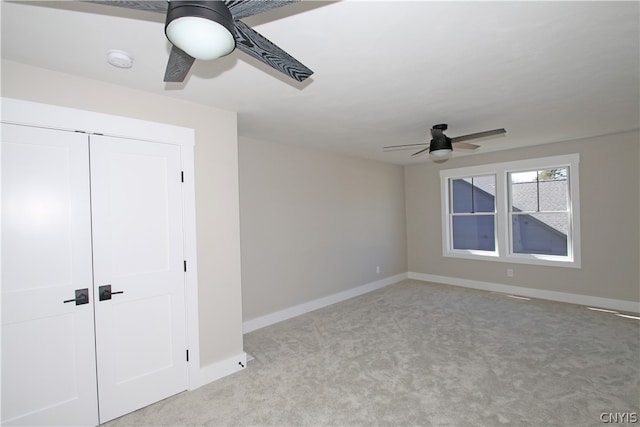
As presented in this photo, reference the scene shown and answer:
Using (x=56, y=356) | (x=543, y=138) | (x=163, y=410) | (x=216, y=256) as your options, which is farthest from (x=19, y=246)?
(x=543, y=138)

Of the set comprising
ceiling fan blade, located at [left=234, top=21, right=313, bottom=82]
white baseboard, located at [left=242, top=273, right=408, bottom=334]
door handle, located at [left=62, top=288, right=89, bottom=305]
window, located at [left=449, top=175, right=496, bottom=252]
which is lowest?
white baseboard, located at [left=242, top=273, right=408, bottom=334]

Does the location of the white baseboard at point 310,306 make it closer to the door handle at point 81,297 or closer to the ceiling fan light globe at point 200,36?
the door handle at point 81,297

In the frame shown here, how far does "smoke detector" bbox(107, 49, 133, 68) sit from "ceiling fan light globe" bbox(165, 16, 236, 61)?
107cm

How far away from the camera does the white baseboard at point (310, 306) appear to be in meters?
4.04

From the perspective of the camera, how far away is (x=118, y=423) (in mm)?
2236

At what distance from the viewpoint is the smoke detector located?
1877 millimetres

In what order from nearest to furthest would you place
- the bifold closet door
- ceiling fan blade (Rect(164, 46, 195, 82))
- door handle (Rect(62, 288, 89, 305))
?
ceiling fan blade (Rect(164, 46, 195, 82)) → the bifold closet door → door handle (Rect(62, 288, 89, 305))

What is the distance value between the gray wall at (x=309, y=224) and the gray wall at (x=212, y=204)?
1.04 meters

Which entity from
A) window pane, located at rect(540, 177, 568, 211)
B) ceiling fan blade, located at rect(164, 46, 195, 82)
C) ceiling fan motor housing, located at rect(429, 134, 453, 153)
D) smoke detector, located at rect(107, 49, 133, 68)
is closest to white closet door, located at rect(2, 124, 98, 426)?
smoke detector, located at rect(107, 49, 133, 68)

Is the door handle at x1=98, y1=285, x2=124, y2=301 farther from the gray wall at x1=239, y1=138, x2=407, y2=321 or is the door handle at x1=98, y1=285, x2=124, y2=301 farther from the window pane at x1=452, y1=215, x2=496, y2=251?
the window pane at x1=452, y1=215, x2=496, y2=251

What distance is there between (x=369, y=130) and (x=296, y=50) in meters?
2.03

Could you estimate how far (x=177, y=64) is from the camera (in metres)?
1.55

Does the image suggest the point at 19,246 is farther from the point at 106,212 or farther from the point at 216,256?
the point at 216,256

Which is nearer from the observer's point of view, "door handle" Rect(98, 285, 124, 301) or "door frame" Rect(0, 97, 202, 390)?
"door frame" Rect(0, 97, 202, 390)
